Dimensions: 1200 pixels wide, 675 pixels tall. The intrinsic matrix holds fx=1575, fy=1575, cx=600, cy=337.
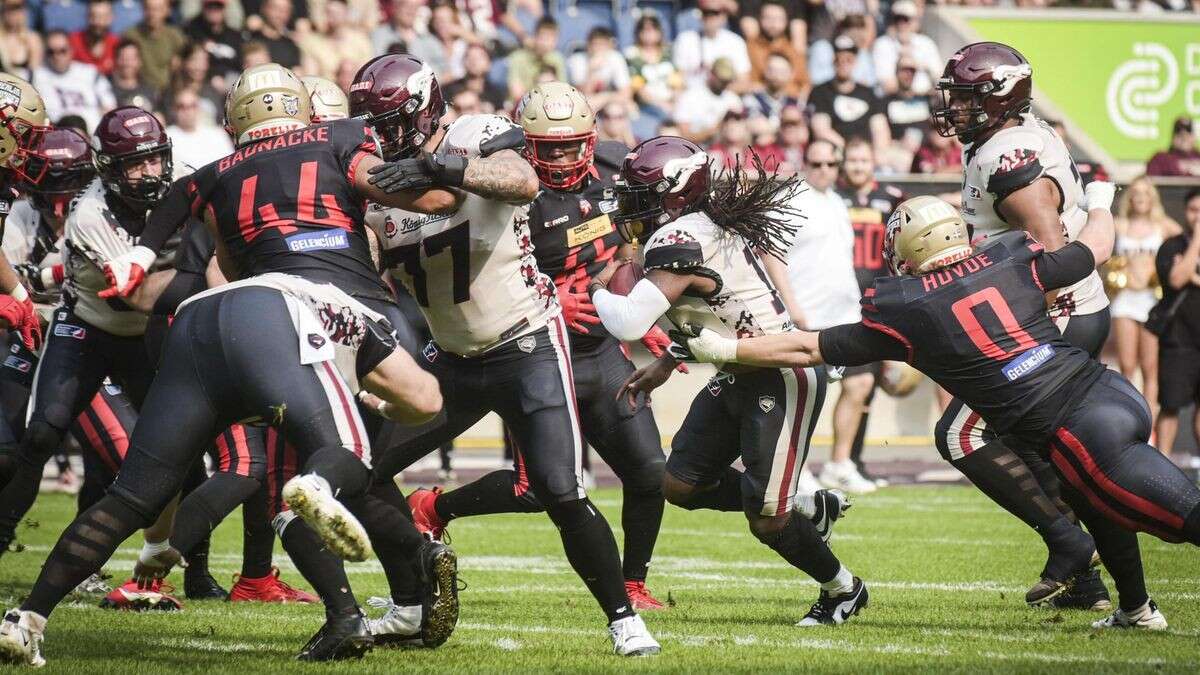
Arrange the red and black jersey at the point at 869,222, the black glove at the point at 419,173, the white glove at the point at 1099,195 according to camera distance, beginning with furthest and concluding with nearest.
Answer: the red and black jersey at the point at 869,222 < the white glove at the point at 1099,195 < the black glove at the point at 419,173

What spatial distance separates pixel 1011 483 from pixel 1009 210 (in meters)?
1.05

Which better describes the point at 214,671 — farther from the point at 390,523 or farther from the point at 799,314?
the point at 799,314

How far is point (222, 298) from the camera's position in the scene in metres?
4.66

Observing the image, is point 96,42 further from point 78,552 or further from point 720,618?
point 78,552

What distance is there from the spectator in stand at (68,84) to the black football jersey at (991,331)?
928 cm

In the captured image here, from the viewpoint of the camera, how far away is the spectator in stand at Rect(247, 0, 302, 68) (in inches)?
537

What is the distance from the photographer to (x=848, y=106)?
14.7m

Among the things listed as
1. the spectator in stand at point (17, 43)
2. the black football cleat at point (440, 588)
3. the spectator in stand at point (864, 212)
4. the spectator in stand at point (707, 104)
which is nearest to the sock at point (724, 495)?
the black football cleat at point (440, 588)

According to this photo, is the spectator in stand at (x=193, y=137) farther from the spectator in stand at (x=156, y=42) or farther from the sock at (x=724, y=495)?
→ the sock at (x=724, y=495)

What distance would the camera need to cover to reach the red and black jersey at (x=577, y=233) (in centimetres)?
660

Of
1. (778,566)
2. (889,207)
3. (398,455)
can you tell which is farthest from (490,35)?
(398,455)

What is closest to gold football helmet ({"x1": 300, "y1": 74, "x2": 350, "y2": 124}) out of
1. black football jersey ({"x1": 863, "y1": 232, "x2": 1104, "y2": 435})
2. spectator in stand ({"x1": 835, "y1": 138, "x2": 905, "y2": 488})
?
black football jersey ({"x1": 863, "y1": 232, "x2": 1104, "y2": 435})

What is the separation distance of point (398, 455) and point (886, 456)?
7568 millimetres

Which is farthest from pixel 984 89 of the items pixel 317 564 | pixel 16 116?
pixel 16 116
